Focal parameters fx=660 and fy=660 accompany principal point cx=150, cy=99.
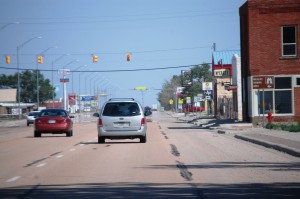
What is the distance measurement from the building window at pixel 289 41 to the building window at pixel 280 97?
1.89 metres

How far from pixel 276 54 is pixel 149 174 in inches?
1332

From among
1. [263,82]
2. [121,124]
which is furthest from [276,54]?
[121,124]

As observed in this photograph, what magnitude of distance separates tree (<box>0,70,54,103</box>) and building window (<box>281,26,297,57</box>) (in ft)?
431

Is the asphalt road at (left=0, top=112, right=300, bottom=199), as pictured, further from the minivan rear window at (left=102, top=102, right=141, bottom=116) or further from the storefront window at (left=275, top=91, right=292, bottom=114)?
the storefront window at (left=275, top=91, right=292, bottom=114)

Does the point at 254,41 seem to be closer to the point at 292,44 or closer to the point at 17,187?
the point at 292,44

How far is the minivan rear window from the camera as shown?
28.9 metres

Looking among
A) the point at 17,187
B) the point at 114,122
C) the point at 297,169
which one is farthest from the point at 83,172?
the point at 114,122

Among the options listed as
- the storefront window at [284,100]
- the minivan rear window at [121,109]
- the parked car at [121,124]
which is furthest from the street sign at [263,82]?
the parked car at [121,124]

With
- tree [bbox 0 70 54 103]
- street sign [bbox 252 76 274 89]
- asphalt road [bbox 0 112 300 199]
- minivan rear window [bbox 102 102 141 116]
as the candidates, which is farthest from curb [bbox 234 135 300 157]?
tree [bbox 0 70 54 103]

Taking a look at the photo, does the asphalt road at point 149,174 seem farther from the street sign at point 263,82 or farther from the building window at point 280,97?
the building window at point 280,97

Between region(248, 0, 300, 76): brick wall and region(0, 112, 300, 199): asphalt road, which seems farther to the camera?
region(248, 0, 300, 76): brick wall

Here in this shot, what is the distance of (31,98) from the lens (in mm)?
179125

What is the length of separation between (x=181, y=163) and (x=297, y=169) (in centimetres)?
347

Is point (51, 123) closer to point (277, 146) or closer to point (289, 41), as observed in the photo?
point (277, 146)
